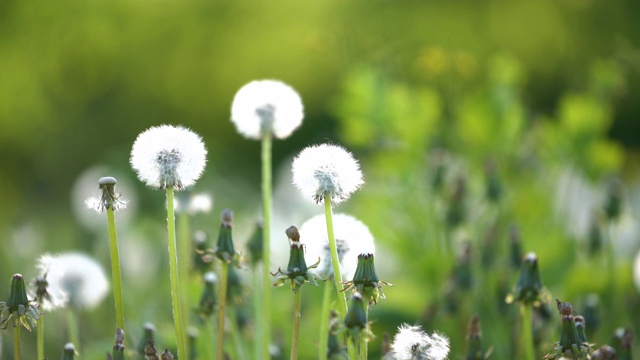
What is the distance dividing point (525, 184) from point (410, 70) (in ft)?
8.38

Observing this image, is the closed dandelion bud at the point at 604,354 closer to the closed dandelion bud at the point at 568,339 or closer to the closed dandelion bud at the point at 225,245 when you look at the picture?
the closed dandelion bud at the point at 568,339

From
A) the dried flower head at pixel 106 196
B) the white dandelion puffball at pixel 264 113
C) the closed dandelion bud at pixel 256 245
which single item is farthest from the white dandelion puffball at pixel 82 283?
the dried flower head at pixel 106 196

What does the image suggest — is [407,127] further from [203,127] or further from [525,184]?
[203,127]

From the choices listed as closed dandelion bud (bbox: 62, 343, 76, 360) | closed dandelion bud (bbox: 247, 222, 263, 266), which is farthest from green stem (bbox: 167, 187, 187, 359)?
closed dandelion bud (bbox: 247, 222, 263, 266)

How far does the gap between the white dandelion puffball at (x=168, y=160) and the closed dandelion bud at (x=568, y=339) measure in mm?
451

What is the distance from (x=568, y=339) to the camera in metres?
1.14

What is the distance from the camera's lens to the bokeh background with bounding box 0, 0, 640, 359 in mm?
2363

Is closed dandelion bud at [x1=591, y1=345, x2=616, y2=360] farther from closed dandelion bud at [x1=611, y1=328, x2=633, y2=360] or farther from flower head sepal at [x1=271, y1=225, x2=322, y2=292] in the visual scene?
flower head sepal at [x1=271, y1=225, x2=322, y2=292]

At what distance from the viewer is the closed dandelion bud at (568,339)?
1121 mm

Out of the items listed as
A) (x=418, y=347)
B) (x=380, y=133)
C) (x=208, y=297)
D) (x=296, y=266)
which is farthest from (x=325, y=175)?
(x=380, y=133)

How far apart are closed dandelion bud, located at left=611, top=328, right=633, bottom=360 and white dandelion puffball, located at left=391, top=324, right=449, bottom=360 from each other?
0.38 meters

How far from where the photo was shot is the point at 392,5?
6020 millimetres

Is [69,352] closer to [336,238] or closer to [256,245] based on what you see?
[336,238]

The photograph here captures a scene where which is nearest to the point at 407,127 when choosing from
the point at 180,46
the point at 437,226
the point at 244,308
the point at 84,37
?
the point at 437,226
